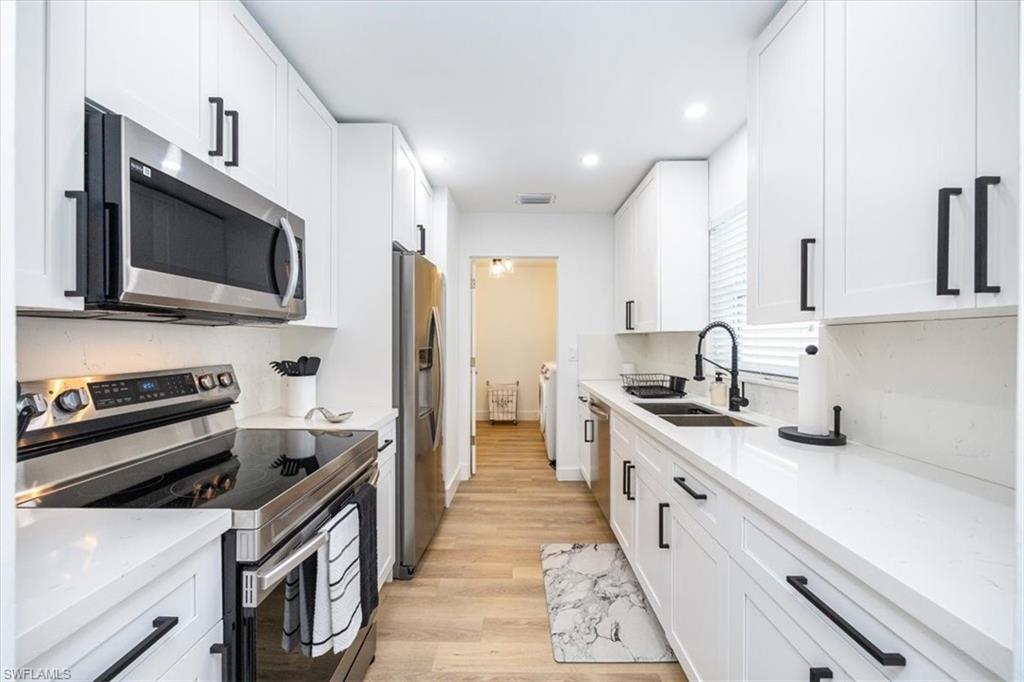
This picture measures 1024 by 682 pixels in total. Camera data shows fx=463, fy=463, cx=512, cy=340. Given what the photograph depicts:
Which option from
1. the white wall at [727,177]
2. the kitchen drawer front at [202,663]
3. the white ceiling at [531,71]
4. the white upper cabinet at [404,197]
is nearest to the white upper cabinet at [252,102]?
the white ceiling at [531,71]

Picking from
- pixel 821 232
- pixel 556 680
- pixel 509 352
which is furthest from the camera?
pixel 509 352

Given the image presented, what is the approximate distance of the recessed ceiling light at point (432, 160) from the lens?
9.68 ft

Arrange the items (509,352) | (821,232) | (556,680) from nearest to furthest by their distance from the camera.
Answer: (821,232)
(556,680)
(509,352)

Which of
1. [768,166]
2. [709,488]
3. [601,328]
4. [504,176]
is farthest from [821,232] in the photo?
[601,328]

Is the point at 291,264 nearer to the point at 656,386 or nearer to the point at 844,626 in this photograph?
the point at 844,626

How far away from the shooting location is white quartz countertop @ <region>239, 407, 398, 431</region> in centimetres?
193

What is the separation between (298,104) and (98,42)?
1.05 meters

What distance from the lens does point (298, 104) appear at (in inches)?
78.9

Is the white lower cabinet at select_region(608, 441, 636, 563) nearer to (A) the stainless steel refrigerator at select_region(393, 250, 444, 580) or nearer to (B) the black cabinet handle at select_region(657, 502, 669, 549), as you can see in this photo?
(B) the black cabinet handle at select_region(657, 502, 669, 549)

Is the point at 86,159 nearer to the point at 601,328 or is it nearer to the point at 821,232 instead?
the point at 821,232

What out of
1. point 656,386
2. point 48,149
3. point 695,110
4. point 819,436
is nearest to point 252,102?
point 48,149

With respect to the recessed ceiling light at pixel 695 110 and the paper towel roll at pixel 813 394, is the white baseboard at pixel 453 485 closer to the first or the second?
the paper towel roll at pixel 813 394

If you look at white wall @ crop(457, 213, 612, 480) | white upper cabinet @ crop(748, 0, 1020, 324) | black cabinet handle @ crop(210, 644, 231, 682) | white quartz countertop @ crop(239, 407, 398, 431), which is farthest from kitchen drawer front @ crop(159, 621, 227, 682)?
white wall @ crop(457, 213, 612, 480)

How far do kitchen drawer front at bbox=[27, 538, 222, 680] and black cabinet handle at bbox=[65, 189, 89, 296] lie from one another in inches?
23.5
